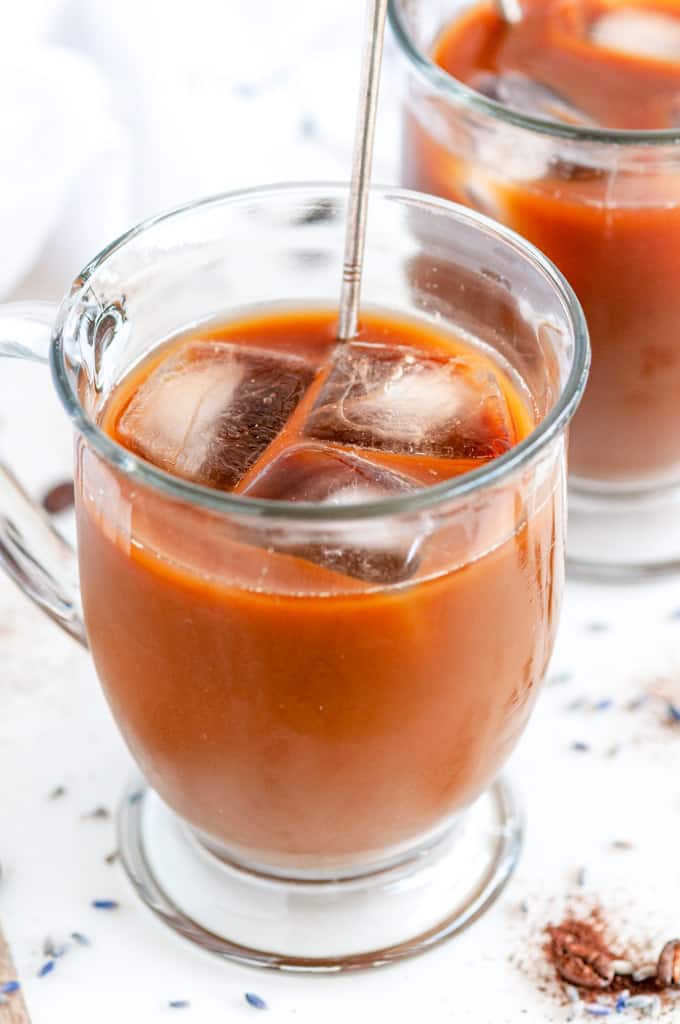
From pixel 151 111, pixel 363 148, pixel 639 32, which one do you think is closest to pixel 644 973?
pixel 363 148

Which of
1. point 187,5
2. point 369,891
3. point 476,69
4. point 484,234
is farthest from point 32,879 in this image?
point 187,5

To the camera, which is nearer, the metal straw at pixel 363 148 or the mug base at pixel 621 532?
the metal straw at pixel 363 148

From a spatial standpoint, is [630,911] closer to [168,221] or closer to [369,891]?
[369,891]

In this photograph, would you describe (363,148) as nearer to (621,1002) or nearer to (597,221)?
(597,221)

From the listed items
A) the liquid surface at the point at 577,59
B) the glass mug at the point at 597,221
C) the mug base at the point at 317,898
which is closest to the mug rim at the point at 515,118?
the glass mug at the point at 597,221

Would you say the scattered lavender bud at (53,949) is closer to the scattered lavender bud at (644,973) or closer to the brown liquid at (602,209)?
the scattered lavender bud at (644,973)

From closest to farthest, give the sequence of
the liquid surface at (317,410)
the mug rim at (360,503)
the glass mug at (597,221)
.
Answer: the mug rim at (360,503)
the liquid surface at (317,410)
the glass mug at (597,221)
